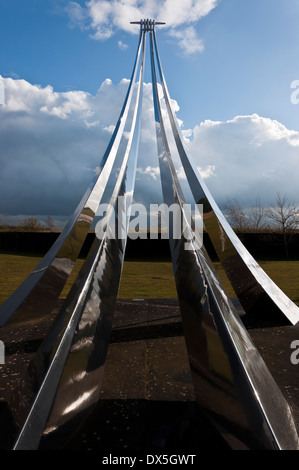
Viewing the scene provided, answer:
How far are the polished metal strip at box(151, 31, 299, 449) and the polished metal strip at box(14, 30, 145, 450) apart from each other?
2.47 ft

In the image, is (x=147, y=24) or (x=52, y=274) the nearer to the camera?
(x=52, y=274)

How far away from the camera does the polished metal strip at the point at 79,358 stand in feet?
6.93

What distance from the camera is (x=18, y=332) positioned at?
15.6 feet

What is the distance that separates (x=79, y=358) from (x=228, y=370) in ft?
3.62

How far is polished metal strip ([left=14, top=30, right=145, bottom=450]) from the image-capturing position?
2.11m

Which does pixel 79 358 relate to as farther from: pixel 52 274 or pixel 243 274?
pixel 243 274

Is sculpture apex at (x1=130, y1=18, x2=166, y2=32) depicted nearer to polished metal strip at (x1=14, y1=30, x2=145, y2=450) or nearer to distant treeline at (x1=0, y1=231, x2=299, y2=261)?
polished metal strip at (x1=14, y1=30, x2=145, y2=450)

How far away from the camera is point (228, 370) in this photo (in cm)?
221

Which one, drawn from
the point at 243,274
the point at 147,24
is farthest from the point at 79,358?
the point at 147,24

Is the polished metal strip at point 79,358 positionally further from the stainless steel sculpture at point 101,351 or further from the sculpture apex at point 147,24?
the sculpture apex at point 147,24

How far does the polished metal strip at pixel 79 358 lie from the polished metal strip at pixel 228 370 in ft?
2.47

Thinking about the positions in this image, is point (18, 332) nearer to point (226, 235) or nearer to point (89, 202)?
point (89, 202)

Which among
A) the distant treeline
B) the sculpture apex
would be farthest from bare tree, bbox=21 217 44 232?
the sculpture apex
